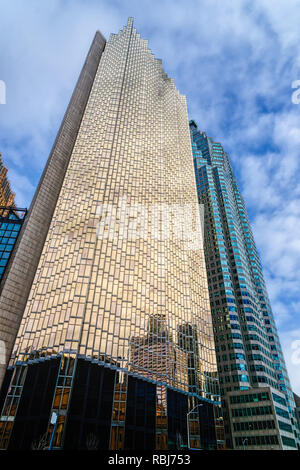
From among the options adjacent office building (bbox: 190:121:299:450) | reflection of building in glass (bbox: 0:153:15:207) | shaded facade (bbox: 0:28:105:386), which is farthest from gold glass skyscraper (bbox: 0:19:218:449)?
reflection of building in glass (bbox: 0:153:15:207)

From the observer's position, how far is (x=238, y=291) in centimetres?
12169

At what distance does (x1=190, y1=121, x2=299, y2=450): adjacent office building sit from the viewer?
276 ft

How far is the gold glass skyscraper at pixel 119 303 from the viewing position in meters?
50.0

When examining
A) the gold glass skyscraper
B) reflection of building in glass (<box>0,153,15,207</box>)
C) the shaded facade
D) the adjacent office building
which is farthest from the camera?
reflection of building in glass (<box>0,153,15,207</box>)

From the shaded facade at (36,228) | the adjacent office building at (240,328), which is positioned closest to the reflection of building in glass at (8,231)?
the shaded facade at (36,228)

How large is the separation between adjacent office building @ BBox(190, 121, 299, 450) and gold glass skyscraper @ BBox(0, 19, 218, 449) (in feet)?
65.0

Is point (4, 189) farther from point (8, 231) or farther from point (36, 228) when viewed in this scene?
point (36, 228)

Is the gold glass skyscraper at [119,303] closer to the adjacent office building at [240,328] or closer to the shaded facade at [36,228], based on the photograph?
the shaded facade at [36,228]

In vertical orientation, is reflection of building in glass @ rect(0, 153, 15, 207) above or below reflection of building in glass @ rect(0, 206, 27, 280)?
above

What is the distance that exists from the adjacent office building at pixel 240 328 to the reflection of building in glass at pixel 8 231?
7577cm

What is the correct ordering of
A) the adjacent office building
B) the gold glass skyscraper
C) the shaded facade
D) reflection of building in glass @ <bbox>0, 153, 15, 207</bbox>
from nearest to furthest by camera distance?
the gold glass skyscraper, the shaded facade, the adjacent office building, reflection of building in glass @ <bbox>0, 153, 15, 207</bbox>

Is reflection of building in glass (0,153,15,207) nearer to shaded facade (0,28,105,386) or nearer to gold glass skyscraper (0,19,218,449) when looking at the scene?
shaded facade (0,28,105,386)
